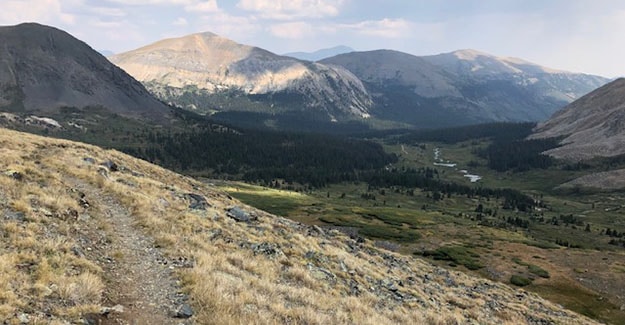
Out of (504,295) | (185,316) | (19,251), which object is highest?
(19,251)

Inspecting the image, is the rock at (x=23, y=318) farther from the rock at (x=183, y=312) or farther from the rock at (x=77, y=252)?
the rock at (x=77, y=252)

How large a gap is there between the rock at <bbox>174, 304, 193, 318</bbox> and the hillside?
0.13ft

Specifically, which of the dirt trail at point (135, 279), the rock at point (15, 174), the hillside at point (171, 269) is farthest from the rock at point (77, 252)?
the rock at point (15, 174)

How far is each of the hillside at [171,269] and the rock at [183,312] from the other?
4 cm

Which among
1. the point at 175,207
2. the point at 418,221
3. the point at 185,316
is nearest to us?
the point at 185,316

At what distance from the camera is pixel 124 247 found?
23.0 m

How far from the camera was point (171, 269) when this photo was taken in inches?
813

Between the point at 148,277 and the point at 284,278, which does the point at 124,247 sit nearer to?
the point at 148,277

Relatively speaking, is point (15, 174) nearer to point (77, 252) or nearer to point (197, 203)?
point (197, 203)

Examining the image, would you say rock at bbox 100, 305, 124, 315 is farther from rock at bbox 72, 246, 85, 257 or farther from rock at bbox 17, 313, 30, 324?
rock at bbox 72, 246, 85, 257

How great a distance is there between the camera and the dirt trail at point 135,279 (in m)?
15.6

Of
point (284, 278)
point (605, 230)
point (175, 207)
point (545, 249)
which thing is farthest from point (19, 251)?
point (605, 230)

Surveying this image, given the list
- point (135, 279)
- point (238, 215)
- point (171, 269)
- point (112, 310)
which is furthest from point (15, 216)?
point (238, 215)

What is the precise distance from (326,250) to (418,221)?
111m
